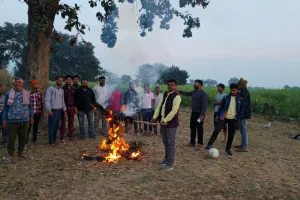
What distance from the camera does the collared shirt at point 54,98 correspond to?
7911mm

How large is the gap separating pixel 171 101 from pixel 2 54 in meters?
54.1

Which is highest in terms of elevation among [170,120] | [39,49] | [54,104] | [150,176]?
[39,49]

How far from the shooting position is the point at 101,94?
9570 millimetres

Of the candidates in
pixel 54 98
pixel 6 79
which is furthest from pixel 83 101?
pixel 6 79

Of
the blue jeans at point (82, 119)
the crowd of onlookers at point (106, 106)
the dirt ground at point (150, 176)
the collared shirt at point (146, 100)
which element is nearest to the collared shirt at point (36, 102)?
the crowd of onlookers at point (106, 106)

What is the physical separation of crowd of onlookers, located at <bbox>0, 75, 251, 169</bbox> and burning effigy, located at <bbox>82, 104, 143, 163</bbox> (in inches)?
30.2

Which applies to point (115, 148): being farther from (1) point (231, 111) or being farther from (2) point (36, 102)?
(1) point (231, 111)

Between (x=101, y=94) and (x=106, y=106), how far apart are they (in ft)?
1.76

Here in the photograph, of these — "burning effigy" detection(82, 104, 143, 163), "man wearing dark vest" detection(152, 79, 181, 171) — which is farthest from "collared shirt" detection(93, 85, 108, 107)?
"man wearing dark vest" detection(152, 79, 181, 171)

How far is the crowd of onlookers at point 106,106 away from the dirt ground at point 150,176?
1.79 feet

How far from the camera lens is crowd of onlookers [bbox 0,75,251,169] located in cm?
649

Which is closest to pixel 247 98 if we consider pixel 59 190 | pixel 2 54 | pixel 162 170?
pixel 162 170

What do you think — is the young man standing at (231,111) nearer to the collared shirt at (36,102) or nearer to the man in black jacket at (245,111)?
the man in black jacket at (245,111)

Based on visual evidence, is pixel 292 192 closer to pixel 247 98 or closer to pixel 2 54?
pixel 247 98
